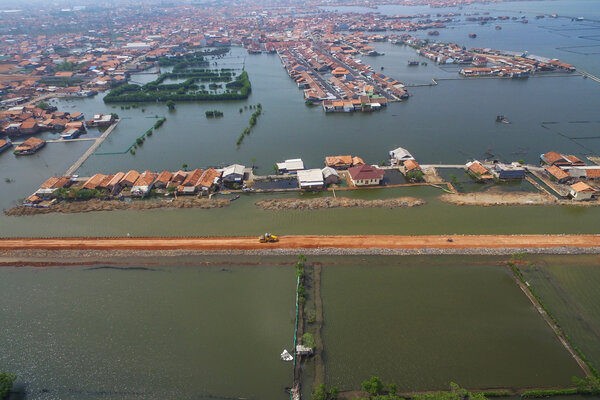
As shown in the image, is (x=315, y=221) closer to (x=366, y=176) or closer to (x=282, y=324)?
(x=366, y=176)

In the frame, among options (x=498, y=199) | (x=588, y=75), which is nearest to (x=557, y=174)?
(x=498, y=199)

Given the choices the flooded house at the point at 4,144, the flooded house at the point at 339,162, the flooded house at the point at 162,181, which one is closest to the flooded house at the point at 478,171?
the flooded house at the point at 339,162

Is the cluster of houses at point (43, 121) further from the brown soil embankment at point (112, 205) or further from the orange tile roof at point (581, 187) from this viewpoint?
the orange tile roof at point (581, 187)

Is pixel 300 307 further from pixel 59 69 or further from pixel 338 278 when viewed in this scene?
pixel 59 69

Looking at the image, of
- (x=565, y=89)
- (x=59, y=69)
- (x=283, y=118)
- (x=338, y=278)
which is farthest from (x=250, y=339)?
(x=59, y=69)

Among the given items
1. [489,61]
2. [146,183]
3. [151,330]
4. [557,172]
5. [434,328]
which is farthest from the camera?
[489,61]

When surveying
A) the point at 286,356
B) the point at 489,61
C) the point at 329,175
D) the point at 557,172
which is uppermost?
the point at 489,61

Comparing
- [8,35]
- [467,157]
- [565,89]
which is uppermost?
[8,35]
